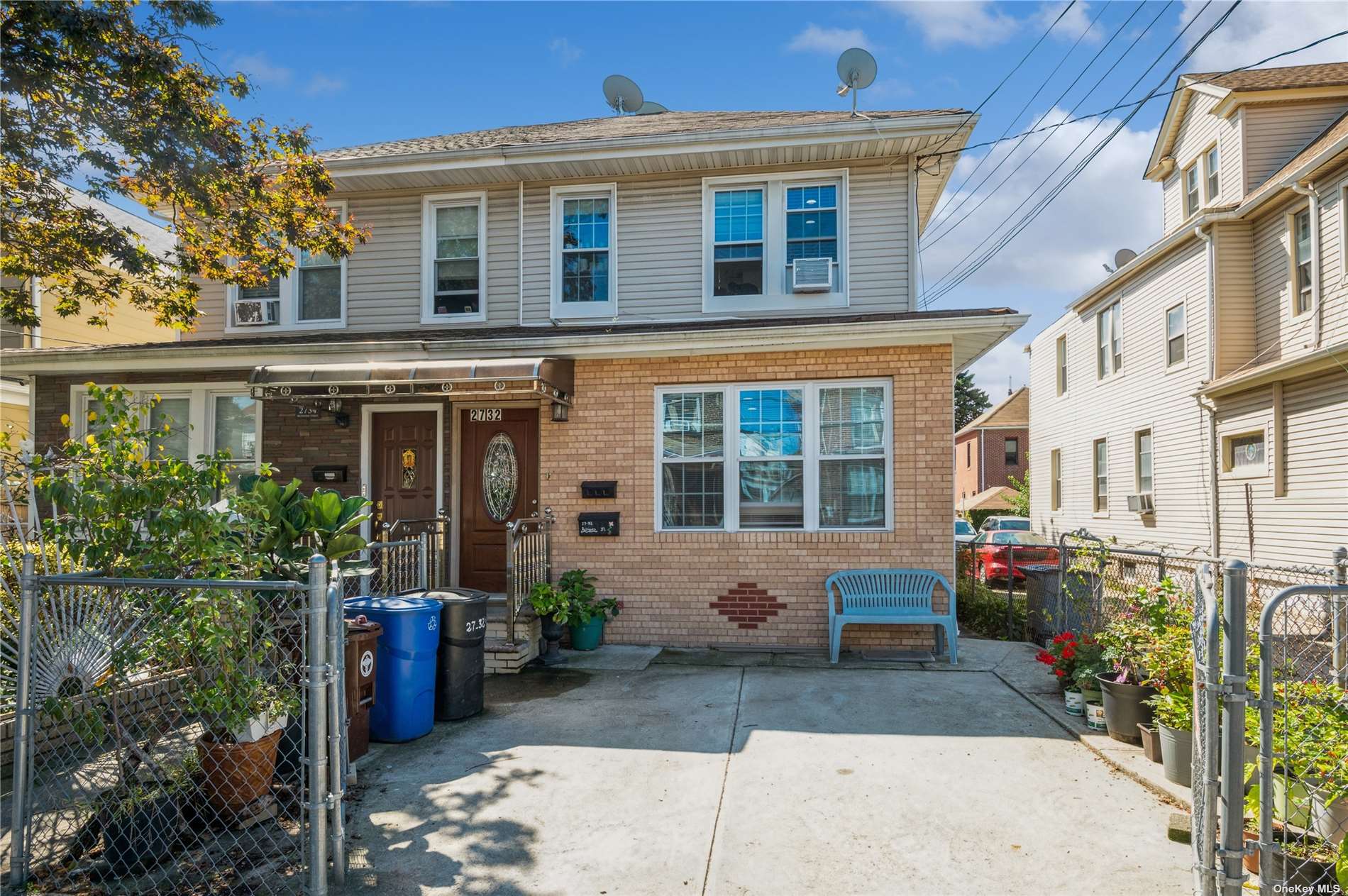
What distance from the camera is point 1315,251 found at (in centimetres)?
1133

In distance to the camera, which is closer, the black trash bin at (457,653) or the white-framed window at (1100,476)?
the black trash bin at (457,653)

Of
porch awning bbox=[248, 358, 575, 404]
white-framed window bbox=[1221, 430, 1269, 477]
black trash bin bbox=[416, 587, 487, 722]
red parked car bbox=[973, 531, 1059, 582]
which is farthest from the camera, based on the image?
red parked car bbox=[973, 531, 1059, 582]

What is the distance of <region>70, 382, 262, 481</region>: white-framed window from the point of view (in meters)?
9.74

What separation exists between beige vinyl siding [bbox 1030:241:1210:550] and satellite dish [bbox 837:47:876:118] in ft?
26.0

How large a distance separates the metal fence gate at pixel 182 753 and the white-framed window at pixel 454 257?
6.43 m

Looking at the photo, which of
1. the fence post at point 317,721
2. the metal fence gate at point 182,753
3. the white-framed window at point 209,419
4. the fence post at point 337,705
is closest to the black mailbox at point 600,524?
the white-framed window at point 209,419

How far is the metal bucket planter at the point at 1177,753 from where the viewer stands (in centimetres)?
441

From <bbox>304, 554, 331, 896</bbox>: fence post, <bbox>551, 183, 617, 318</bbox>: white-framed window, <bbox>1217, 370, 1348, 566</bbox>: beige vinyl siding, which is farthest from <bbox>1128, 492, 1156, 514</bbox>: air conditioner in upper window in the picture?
<bbox>304, 554, 331, 896</bbox>: fence post

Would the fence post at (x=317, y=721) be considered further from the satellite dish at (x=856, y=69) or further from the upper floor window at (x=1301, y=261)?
the upper floor window at (x=1301, y=261)

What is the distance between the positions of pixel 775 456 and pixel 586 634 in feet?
9.51

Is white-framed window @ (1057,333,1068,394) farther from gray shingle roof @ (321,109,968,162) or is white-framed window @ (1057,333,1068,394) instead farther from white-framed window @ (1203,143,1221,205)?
→ gray shingle roof @ (321,109,968,162)

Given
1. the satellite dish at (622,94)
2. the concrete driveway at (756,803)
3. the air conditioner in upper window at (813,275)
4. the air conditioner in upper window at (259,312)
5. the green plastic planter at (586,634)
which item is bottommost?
the concrete driveway at (756,803)

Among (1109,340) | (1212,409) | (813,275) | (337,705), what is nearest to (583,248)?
(813,275)

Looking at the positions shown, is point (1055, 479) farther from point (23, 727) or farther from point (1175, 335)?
point (23, 727)
